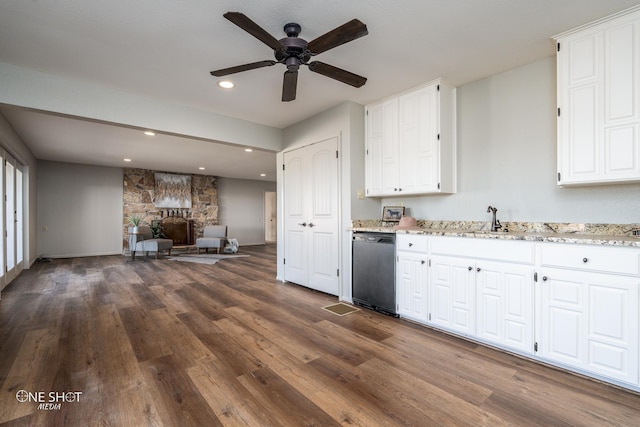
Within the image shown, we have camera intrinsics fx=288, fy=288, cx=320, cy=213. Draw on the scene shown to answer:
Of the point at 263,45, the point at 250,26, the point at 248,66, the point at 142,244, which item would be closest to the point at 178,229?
the point at 142,244

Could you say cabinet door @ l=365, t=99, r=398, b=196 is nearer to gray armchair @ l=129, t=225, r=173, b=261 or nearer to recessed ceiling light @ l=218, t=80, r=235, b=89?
recessed ceiling light @ l=218, t=80, r=235, b=89

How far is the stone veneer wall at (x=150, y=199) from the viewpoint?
8266 mm

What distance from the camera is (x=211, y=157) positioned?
6.73 metres

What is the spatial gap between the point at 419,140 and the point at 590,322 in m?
2.10

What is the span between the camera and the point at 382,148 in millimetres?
3547

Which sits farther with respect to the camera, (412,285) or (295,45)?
(412,285)

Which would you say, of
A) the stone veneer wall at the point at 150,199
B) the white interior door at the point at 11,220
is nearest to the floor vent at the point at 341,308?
the white interior door at the point at 11,220

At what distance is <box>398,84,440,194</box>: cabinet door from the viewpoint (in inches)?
120

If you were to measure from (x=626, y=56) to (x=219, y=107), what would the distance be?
3.89m

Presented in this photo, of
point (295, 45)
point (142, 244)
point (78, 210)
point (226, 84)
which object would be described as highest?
point (226, 84)

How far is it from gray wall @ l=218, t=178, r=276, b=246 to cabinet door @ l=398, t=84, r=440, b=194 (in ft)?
26.0

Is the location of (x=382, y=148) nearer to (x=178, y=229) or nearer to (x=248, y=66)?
(x=248, y=66)

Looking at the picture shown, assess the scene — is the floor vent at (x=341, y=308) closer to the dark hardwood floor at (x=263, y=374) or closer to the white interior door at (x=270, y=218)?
the dark hardwood floor at (x=263, y=374)

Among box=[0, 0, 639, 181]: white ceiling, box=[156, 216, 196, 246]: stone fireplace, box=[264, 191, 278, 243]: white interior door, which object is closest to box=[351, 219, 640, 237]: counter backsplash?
box=[0, 0, 639, 181]: white ceiling
